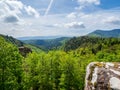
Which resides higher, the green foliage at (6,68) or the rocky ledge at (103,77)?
the rocky ledge at (103,77)

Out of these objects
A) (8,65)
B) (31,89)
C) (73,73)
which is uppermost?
(8,65)

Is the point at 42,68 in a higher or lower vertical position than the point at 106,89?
lower

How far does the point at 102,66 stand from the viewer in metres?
8.91

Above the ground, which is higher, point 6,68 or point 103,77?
point 103,77

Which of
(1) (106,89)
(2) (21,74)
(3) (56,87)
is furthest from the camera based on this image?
(3) (56,87)

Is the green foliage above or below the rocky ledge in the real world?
below

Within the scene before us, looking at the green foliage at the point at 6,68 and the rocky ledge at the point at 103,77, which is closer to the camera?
the rocky ledge at the point at 103,77

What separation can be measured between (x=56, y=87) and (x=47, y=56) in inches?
433

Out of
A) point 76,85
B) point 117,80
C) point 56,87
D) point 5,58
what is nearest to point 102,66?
point 117,80

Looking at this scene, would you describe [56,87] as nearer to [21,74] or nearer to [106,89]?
[21,74]

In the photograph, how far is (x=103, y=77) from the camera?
8.26 m

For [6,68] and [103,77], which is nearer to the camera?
[103,77]

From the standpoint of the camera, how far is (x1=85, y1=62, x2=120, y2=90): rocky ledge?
316 inches

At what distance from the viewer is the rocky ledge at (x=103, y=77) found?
8016mm
